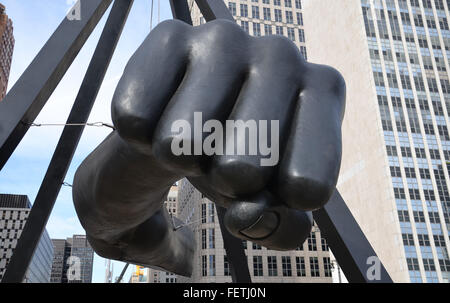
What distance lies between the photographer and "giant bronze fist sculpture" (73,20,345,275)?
1210 millimetres

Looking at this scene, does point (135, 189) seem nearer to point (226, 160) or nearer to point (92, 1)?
point (226, 160)

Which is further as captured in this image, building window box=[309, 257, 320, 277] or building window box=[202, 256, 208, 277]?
building window box=[309, 257, 320, 277]

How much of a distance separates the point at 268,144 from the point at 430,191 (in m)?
53.7

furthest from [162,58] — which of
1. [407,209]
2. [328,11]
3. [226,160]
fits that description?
[328,11]

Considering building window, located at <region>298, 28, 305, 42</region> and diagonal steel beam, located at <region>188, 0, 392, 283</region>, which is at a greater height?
building window, located at <region>298, 28, 305, 42</region>

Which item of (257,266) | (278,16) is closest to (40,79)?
(257,266)

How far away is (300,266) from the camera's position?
51500 mm

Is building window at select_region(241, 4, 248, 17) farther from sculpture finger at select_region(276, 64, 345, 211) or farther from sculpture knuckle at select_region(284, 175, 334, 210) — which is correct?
sculpture knuckle at select_region(284, 175, 334, 210)

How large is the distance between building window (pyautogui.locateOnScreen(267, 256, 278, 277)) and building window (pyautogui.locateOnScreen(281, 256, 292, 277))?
3.37 ft

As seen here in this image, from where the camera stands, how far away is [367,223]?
5166 cm

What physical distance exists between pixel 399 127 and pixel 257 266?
2400 cm

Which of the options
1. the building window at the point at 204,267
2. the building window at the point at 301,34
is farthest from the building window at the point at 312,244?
the building window at the point at 301,34

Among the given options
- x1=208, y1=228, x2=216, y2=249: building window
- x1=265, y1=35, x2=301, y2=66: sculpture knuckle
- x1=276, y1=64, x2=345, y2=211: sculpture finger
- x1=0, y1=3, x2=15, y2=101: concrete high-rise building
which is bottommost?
x1=276, y1=64, x2=345, y2=211: sculpture finger

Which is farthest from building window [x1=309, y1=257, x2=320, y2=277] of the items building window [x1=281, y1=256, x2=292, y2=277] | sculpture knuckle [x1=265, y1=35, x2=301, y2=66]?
sculpture knuckle [x1=265, y1=35, x2=301, y2=66]
